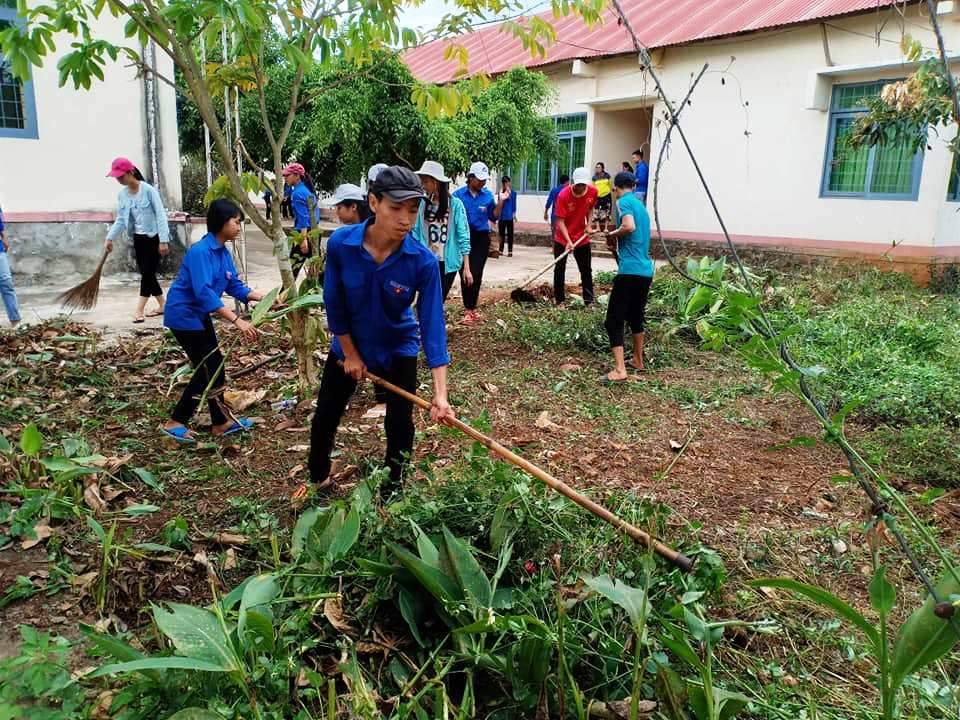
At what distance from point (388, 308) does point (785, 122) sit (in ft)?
35.3

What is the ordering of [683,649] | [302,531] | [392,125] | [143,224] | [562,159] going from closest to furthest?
[683,649] → [302,531] → [143,224] → [392,125] → [562,159]

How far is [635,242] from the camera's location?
5602 mm

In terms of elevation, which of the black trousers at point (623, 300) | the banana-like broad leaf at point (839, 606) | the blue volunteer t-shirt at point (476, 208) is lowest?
the banana-like broad leaf at point (839, 606)

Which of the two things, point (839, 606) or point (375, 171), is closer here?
point (839, 606)

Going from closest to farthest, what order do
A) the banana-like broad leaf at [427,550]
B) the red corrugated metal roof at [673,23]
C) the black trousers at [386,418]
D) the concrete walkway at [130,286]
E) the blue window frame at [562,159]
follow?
the banana-like broad leaf at [427,550], the black trousers at [386,418], the concrete walkway at [130,286], the red corrugated metal roof at [673,23], the blue window frame at [562,159]

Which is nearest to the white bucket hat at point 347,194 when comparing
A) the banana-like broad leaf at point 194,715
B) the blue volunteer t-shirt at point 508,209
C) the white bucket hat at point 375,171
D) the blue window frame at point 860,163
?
the white bucket hat at point 375,171

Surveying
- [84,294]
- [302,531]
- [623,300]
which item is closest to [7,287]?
[84,294]

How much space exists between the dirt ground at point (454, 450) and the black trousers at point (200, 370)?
23cm

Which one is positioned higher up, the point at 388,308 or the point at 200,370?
the point at 388,308

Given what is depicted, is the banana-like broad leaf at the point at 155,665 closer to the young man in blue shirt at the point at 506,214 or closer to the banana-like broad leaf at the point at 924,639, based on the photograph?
the banana-like broad leaf at the point at 924,639

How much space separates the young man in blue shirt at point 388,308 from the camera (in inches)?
115

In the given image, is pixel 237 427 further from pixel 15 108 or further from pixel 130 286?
pixel 15 108

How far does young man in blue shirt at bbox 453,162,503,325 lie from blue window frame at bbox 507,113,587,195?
27.2 ft

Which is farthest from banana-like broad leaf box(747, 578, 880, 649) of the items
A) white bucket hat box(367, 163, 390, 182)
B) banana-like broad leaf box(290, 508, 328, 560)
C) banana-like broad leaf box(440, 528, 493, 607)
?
white bucket hat box(367, 163, 390, 182)
